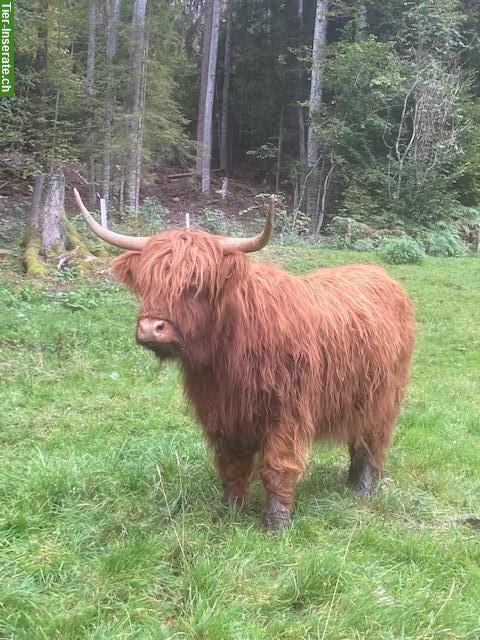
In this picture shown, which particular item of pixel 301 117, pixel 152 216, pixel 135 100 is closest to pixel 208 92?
pixel 301 117

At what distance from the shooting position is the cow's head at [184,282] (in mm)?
3039

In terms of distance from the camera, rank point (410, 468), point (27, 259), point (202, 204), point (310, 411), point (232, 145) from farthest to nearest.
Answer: point (232, 145) < point (202, 204) < point (27, 259) < point (410, 468) < point (310, 411)

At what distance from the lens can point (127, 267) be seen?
11.0 feet

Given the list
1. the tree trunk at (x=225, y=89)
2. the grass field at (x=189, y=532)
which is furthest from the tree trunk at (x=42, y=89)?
the tree trunk at (x=225, y=89)

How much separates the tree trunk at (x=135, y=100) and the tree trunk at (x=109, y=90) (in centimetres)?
65

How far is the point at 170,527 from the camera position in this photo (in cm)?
343

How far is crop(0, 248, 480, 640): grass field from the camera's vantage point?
105 inches

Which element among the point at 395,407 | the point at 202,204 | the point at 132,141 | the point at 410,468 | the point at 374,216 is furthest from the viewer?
the point at 202,204

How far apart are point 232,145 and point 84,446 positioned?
106ft

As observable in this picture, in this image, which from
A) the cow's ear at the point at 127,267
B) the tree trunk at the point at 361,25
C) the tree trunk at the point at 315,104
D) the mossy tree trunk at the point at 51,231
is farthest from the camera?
the tree trunk at the point at 361,25

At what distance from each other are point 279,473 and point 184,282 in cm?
125

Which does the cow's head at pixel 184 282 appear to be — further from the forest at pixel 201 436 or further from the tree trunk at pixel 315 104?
the tree trunk at pixel 315 104

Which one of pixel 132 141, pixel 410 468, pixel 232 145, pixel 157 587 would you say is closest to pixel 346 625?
pixel 157 587

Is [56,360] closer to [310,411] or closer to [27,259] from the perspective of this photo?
[310,411]
